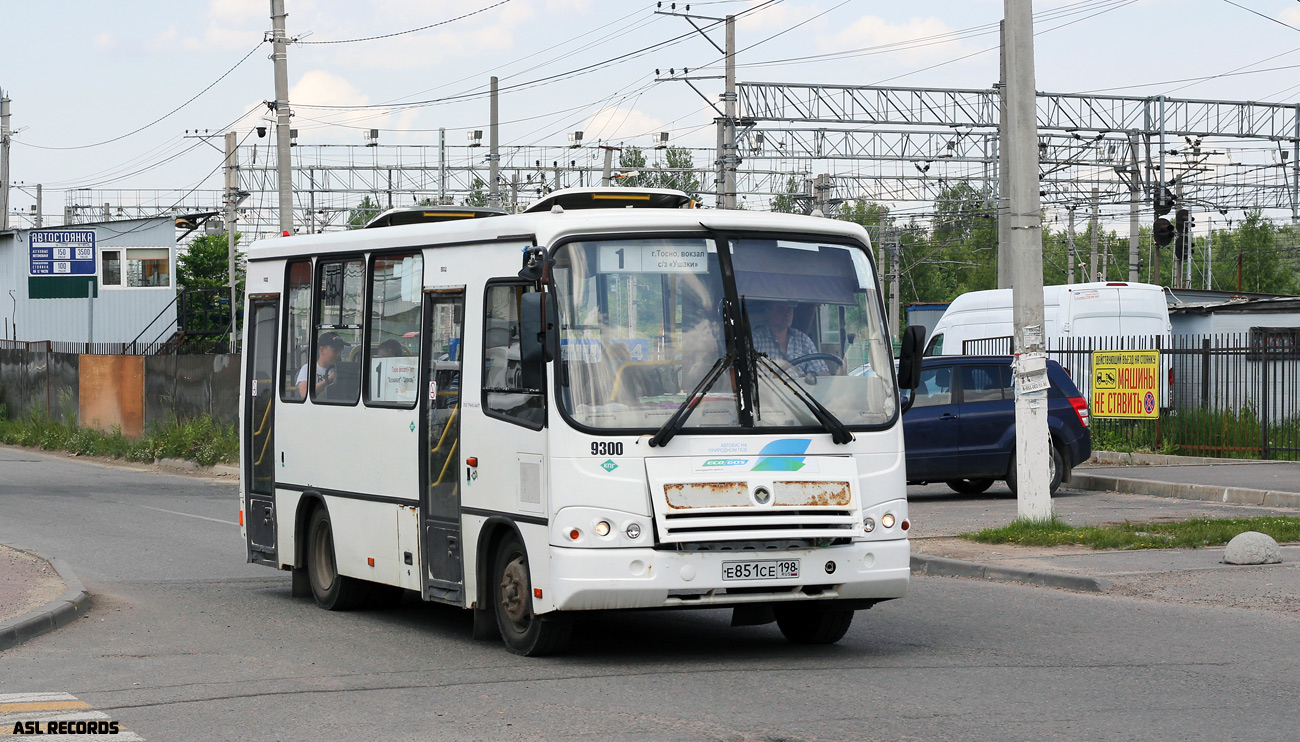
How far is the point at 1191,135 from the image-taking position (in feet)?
163

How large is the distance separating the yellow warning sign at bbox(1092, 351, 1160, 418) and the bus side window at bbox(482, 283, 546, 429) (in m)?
18.8

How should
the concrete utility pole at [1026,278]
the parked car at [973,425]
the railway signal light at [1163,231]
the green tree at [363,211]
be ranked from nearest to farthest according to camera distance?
the concrete utility pole at [1026,278] → the parked car at [973,425] → the railway signal light at [1163,231] → the green tree at [363,211]

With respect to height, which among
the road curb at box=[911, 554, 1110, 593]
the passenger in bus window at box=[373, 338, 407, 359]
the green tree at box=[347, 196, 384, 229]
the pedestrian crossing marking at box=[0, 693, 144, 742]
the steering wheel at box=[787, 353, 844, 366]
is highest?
the green tree at box=[347, 196, 384, 229]

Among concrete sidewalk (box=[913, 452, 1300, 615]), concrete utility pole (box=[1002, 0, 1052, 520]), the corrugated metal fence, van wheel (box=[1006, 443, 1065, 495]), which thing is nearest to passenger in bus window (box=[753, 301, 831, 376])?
concrete sidewalk (box=[913, 452, 1300, 615])

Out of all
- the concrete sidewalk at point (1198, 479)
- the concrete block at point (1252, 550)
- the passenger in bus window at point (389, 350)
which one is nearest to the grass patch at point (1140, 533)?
the concrete block at point (1252, 550)

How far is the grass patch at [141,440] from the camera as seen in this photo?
31.8 m

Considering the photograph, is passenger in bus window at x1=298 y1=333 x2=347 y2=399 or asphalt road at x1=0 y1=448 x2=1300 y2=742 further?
passenger in bus window at x1=298 y1=333 x2=347 y2=399

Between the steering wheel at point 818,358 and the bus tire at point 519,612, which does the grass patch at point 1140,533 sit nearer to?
the steering wheel at point 818,358

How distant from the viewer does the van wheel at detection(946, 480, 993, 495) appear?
22203 millimetres

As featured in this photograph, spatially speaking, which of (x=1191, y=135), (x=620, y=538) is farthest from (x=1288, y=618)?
(x=1191, y=135)

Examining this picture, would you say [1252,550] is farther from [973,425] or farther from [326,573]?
[326,573]

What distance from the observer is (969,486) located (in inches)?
882

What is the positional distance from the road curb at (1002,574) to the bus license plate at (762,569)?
15.0 ft

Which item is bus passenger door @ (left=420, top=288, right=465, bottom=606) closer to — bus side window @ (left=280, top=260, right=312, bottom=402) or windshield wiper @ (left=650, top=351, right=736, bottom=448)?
windshield wiper @ (left=650, top=351, right=736, bottom=448)
